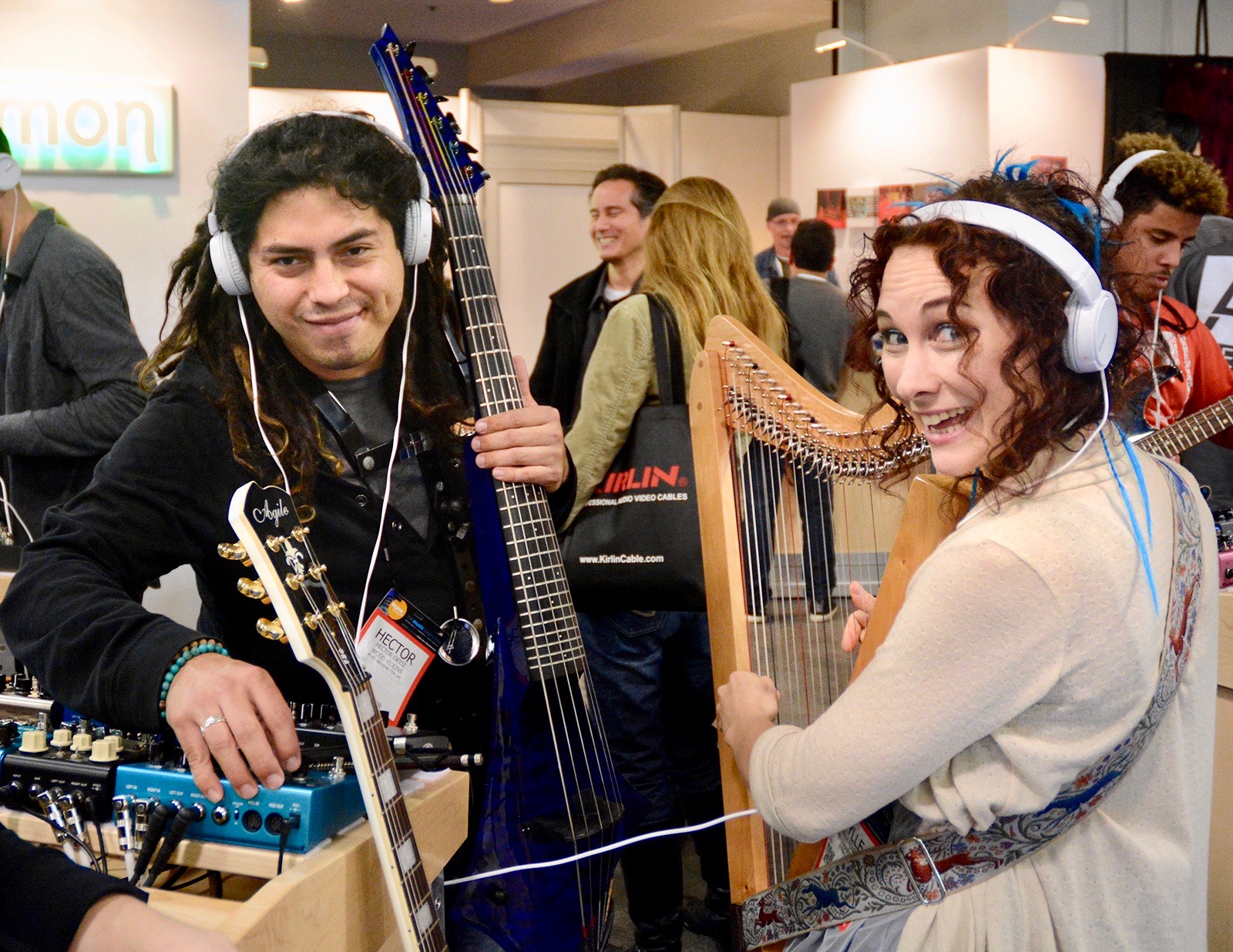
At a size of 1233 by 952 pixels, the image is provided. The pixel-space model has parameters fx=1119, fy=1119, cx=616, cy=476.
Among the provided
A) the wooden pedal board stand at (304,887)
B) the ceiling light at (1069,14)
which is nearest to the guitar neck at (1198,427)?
the wooden pedal board stand at (304,887)

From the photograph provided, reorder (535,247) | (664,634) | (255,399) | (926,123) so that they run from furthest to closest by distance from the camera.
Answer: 1. (535,247)
2. (926,123)
3. (664,634)
4. (255,399)

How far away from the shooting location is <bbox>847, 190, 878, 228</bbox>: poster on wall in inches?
261

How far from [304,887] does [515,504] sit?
608mm

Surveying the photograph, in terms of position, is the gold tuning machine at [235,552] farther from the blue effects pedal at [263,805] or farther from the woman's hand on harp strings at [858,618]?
the woman's hand on harp strings at [858,618]

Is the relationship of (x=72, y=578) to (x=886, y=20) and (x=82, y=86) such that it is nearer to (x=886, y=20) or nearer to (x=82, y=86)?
(x=82, y=86)

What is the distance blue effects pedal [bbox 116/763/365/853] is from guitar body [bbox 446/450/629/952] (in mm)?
319

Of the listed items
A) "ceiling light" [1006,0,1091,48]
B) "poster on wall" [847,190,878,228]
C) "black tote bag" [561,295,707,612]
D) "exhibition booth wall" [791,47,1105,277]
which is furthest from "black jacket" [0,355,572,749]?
"poster on wall" [847,190,878,228]

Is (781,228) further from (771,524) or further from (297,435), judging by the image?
(297,435)

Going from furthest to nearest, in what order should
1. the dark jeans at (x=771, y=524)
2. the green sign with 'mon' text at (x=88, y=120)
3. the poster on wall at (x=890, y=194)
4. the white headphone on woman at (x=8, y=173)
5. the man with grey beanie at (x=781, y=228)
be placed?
1. the man with grey beanie at (x=781, y=228)
2. the poster on wall at (x=890, y=194)
3. the green sign with 'mon' text at (x=88, y=120)
4. the white headphone on woman at (x=8, y=173)
5. the dark jeans at (x=771, y=524)

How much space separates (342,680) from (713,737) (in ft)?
6.01

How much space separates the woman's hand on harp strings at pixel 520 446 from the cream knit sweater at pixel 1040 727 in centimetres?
48

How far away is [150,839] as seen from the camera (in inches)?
42.6

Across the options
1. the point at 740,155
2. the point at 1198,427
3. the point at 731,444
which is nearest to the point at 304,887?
the point at 731,444

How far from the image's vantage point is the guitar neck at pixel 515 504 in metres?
1.48
